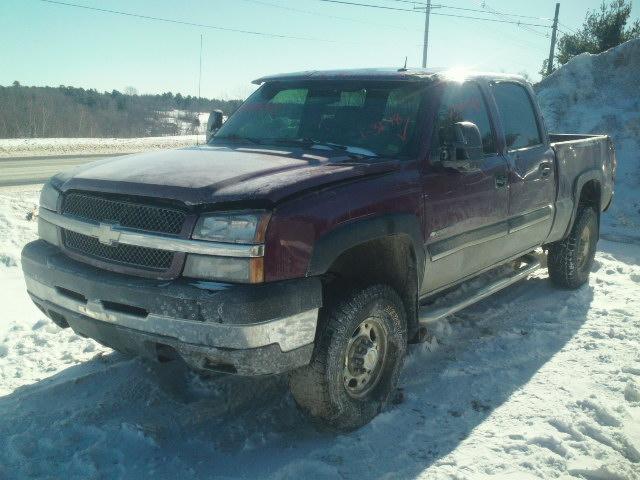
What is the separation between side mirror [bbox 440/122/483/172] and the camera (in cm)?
356

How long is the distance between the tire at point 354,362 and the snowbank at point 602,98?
10.1 meters

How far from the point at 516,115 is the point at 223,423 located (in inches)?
132

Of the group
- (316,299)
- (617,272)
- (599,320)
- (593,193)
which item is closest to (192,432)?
(316,299)

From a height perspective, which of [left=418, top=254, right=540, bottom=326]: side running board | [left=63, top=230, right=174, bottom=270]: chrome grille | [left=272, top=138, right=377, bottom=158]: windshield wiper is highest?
[left=272, top=138, right=377, bottom=158]: windshield wiper

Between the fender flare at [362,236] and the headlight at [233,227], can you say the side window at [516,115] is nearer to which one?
the fender flare at [362,236]

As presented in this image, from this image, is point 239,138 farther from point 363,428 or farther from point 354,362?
point 363,428

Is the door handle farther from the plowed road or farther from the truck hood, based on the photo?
→ the plowed road

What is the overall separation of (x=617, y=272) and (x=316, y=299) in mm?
5145

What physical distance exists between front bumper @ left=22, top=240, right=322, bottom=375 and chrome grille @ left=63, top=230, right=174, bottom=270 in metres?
0.08

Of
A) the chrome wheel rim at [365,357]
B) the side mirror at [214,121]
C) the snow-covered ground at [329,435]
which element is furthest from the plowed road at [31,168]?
the chrome wheel rim at [365,357]

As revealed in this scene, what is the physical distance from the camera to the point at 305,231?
2615 mm

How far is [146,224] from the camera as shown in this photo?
2.70 meters

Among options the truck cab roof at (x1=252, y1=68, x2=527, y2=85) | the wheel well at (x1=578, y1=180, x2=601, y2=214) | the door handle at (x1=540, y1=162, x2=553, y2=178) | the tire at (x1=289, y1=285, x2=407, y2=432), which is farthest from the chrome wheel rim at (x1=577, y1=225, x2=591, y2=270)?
the tire at (x1=289, y1=285, x2=407, y2=432)

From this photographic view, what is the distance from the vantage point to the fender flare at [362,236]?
268 centimetres
